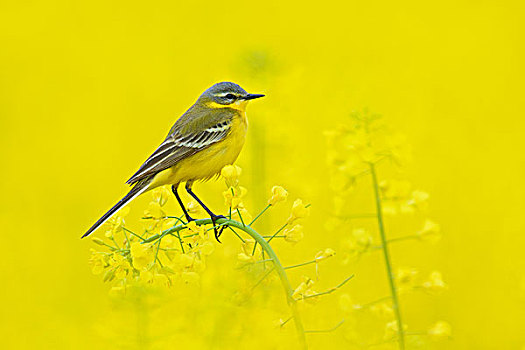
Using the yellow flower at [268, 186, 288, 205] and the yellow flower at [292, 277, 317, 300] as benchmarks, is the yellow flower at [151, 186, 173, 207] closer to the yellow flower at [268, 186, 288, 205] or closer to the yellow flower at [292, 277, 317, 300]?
the yellow flower at [268, 186, 288, 205]

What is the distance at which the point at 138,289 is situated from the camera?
404 cm

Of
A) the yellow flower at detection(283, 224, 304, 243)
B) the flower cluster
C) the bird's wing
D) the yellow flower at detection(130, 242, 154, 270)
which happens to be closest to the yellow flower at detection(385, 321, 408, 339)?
the flower cluster

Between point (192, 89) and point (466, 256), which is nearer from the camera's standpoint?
point (466, 256)

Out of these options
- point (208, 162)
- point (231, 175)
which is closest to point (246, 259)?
point (231, 175)

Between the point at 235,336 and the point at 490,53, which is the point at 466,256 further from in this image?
the point at 490,53

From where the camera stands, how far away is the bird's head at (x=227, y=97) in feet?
16.6

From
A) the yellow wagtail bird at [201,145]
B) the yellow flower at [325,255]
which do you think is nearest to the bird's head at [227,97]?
the yellow wagtail bird at [201,145]

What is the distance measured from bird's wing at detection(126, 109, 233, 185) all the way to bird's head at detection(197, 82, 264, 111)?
0.48ft

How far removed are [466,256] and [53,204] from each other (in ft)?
16.4

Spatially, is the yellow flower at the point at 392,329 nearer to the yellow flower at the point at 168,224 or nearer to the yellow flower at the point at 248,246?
the yellow flower at the point at 248,246

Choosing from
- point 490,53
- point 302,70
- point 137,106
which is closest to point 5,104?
point 137,106

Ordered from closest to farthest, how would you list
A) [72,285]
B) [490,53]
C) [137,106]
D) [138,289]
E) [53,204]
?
1. [138,289]
2. [72,285]
3. [53,204]
4. [137,106]
5. [490,53]

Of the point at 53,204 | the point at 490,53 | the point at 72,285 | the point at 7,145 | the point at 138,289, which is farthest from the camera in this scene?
the point at 490,53

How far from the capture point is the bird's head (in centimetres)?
507
